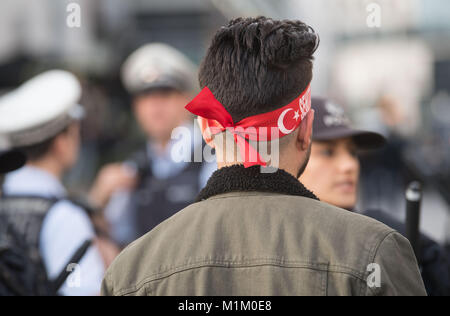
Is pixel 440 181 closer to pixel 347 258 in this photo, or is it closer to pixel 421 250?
pixel 421 250

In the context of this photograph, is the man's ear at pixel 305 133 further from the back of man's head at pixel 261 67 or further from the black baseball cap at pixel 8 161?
the black baseball cap at pixel 8 161

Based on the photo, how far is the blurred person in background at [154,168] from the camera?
434 centimetres

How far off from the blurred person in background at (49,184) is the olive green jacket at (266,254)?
49.2 inches

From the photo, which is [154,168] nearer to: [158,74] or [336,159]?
[158,74]

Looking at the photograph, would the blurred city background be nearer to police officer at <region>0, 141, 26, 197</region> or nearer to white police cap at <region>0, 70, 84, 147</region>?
white police cap at <region>0, 70, 84, 147</region>

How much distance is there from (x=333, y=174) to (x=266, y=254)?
1.35m

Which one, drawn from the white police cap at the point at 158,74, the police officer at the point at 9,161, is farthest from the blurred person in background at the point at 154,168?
the police officer at the point at 9,161

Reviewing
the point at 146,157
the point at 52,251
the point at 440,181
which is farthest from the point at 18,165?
the point at 440,181

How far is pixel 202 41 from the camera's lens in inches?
600

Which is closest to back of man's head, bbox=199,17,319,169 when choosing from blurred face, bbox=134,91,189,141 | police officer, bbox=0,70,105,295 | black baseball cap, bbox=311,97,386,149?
black baseball cap, bbox=311,97,386,149

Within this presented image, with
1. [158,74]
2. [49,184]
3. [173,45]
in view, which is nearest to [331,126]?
[49,184]

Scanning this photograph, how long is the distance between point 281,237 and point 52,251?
1.69 meters

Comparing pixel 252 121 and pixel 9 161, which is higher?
pixel 252 121

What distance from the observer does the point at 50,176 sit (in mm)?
3273
